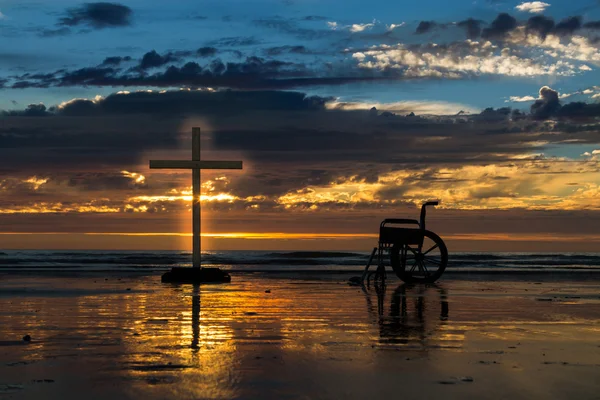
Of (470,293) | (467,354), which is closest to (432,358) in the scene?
(467,354)

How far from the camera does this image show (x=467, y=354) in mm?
11711

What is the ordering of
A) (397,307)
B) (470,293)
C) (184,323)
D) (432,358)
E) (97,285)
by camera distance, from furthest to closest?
(97,285), (470,293), (397,307), (184,323), (432,358)

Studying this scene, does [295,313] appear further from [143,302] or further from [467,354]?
[467,354]

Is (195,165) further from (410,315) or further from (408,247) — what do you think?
(410,315)

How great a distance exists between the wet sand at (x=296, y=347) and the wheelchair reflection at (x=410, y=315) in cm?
4

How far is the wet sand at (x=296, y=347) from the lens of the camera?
30.0 ft

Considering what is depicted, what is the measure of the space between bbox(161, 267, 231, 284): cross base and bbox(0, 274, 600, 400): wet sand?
6951 mm

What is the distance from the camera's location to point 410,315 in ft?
57.7

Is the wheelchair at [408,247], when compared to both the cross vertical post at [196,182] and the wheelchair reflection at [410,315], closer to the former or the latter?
the wheelchair reflection at [410,315]

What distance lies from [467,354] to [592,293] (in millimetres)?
16038

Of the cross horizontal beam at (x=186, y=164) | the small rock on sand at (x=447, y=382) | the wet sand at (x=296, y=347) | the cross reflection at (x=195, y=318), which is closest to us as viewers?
the wet sand at (x=296, y=347)

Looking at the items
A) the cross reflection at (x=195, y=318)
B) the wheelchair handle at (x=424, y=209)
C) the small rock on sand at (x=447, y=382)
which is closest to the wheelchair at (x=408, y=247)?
the wheelchair handle at (x=424, y=209)

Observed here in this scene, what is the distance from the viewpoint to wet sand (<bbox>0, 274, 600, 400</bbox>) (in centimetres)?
913

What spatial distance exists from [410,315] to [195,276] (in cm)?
1371
